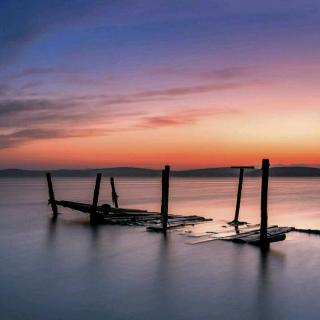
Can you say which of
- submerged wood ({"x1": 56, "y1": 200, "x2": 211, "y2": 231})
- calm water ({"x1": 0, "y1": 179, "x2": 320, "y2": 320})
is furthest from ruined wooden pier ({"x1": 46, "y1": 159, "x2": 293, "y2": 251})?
calm water ({"x1": 0, "y1": 179, "x2": 320, "y2": 320})

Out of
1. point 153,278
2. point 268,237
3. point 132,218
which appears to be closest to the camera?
point 153,278

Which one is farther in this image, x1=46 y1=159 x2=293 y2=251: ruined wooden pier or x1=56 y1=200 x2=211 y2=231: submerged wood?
x1=56 y1=200 x2=211 y2=231: submerged wood

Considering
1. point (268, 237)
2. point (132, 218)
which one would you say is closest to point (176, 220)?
point (132, 218)

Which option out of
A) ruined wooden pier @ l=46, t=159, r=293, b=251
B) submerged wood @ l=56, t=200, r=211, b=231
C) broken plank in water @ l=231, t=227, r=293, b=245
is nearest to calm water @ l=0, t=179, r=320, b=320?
broken plank in water @ l=231, t=227, r=293, b=245

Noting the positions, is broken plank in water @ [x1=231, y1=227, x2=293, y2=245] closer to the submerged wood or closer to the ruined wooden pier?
the ruined wooden pier

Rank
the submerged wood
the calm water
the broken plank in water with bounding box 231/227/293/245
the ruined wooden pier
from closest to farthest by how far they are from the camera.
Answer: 1. the calm water
2. the ruined wooden pier
3. the broken plank in water with bounding box 231/227/293/245
4. the submerged wood

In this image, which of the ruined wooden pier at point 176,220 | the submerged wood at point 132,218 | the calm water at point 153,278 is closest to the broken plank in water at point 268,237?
the ruined wooden pier at point 176,220

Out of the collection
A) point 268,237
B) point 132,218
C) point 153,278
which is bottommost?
point 153,278

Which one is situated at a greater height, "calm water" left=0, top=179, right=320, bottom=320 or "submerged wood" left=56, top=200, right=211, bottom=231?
"submerged wood" left=56, top=200, right=211, bottom=231

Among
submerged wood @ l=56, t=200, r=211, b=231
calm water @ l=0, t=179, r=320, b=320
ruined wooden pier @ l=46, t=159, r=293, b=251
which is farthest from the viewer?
submerged wood @ l=56, t=200, r=211, b=231

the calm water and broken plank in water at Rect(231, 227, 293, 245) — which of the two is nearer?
the calm water

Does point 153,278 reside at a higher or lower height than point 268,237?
lower

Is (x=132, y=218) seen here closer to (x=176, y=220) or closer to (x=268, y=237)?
(x=176, y=220)

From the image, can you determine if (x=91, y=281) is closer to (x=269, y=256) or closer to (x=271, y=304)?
(x=271, y=304)
